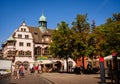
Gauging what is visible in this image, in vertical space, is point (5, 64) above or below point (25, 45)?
below

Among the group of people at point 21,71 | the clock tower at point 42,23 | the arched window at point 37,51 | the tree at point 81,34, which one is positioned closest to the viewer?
the group of people at point 21,71

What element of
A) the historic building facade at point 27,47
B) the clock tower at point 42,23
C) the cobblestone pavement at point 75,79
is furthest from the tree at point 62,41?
the clock tower at point 42,23

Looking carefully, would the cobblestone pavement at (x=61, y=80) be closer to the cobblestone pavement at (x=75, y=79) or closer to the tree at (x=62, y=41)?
the cobblestone pavement at (x=75, y=79)

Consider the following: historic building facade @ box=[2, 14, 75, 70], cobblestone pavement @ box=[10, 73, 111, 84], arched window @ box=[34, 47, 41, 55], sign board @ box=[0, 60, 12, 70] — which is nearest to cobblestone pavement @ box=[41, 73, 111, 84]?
cobblestone pavement @ box=[10, 73, 111, 84]

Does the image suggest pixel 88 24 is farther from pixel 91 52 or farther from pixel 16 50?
pixel 16 50

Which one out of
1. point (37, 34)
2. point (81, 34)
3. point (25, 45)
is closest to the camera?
point (81, 34)

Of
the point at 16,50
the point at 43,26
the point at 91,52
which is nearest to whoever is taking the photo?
the point at 91,52

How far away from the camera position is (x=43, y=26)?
74750mm

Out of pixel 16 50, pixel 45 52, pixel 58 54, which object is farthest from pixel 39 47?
pixel 58 54

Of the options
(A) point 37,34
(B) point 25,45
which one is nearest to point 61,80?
(B) point 25,45

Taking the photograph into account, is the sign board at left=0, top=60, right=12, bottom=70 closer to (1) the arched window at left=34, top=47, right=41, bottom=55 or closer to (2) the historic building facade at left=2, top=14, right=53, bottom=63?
(2) the historic building facade at left=2, top=14, right=53, bottom=63

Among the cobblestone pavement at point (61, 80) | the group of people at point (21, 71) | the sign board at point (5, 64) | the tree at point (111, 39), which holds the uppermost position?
the tree at point (111, 39)

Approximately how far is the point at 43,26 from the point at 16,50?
16.3m

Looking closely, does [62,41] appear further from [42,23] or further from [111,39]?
[42,23]
